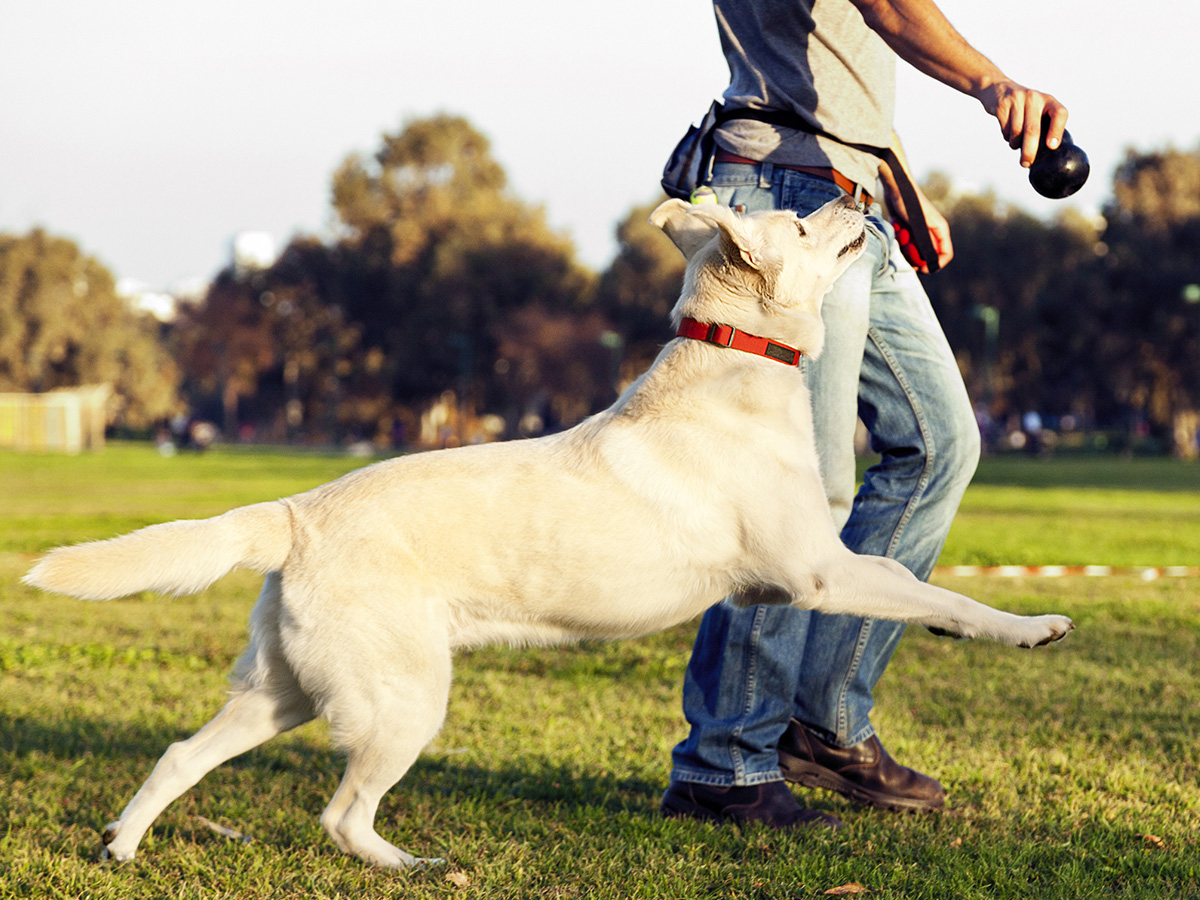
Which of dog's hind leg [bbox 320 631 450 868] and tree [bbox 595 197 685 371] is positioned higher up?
tree [bbox 595 197 685 371]

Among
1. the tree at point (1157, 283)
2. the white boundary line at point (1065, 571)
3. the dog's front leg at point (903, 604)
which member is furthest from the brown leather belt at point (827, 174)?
the tree at point (1157, 283)

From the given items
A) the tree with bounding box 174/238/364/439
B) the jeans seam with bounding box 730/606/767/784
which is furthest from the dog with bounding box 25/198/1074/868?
the tree with bounding box 174/238/364/439

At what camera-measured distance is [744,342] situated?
3473 mm

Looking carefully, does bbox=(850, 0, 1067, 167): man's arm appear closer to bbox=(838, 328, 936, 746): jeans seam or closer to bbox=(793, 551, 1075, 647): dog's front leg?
bbox=(838, 328, 936, 746): jeans seam

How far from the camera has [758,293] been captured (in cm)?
350

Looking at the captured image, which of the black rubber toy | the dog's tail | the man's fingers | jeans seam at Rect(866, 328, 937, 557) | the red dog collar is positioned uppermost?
the man's fingers

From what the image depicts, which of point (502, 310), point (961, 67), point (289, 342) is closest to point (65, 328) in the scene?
point (289, 342)

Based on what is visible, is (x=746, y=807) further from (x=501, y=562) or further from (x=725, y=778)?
(x=501, y=562)

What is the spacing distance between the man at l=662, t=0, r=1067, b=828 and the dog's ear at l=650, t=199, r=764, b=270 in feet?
0.62

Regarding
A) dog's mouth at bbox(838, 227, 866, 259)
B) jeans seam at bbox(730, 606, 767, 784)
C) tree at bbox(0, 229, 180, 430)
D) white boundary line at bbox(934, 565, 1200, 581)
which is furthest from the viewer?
tree at bbox(0, 229, 180, 430)

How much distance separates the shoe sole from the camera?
384cm

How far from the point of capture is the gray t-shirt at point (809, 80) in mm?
3729

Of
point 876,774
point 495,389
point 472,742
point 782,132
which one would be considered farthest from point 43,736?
point 495,389

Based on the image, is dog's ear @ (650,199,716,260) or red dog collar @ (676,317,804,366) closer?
red dog collar @ (676,317,804,366)
